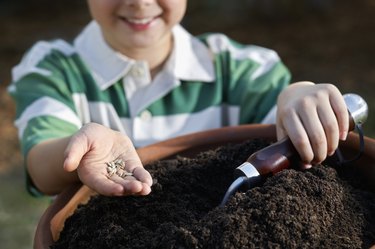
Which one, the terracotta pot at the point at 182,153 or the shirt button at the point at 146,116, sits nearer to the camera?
the terracotta pot at the point at 182,153

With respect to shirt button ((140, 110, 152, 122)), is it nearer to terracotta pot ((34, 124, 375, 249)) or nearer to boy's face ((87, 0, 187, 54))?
boy's face ((87, 0, 187, 54))

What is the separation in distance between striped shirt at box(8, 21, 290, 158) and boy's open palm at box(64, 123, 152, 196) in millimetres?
388

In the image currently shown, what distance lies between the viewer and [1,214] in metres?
2.15

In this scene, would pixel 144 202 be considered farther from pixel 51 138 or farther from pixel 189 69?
pixel 189 69

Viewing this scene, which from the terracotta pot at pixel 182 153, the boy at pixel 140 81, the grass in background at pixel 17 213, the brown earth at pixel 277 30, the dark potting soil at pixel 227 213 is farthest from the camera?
the brown earth at pixel 277 30

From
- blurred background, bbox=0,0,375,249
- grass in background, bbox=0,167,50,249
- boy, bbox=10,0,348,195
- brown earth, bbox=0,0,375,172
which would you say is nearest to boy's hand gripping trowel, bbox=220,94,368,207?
boy, bbox=10,0,348,195

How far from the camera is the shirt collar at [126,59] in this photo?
4.34ft

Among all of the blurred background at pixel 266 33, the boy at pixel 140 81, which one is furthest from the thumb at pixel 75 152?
the blurred background at pixel 266 33

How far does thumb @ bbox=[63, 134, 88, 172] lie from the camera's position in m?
0.77

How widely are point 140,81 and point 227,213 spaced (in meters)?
0.67

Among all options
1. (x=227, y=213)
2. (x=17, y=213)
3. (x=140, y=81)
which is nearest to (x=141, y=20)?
(x=140, y=81)

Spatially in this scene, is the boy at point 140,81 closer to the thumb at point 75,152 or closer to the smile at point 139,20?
the smile at point 139,20

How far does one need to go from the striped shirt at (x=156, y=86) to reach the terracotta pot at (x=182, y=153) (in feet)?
0.93

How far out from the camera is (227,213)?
70 cm
